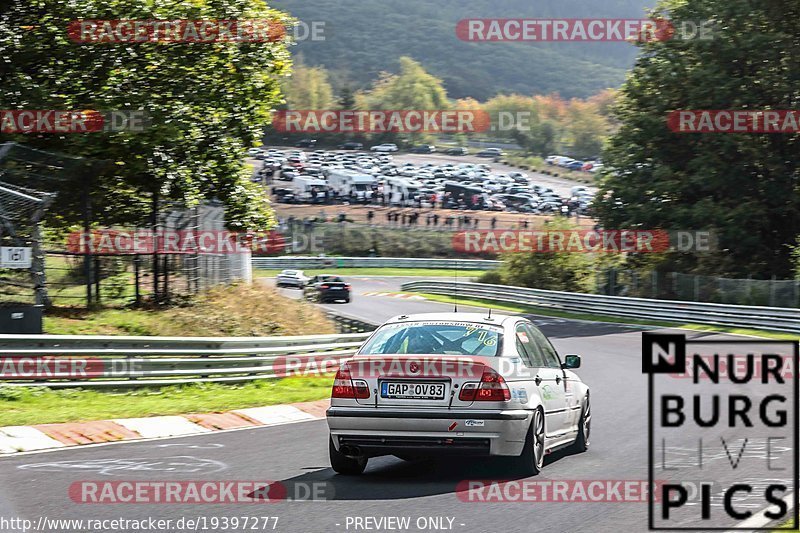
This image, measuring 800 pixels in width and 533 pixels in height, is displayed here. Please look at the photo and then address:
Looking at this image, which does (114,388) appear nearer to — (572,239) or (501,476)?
(501,476)

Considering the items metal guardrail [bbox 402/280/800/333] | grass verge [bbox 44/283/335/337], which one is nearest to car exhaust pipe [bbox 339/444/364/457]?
grass verge [bbox 44/283/335/337]

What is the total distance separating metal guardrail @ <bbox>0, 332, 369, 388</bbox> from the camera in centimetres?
1512

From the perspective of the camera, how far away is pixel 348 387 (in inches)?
357
